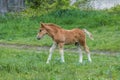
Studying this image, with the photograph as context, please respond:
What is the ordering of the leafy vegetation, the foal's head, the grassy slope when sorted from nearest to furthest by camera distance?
the leafy vegetation < the foal's head < the grassy slope

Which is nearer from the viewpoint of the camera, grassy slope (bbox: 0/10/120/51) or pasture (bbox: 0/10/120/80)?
pasture (bbox: 0/10/120/80)

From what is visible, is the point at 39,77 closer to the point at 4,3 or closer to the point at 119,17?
the point at 119,17

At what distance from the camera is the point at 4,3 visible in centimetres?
2841

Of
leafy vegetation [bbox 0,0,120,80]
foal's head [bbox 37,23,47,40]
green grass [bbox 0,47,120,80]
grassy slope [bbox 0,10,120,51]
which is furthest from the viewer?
grassy slope [bbox 0,10,120,51]

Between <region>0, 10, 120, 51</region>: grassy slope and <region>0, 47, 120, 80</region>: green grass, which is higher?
<region>0, 47, 120, 80</region>: green grass

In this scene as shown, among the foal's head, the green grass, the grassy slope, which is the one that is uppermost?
the foal's head

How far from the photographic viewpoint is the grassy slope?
19.5m

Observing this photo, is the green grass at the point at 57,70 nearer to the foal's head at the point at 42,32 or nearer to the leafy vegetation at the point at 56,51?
the leafy vegetation at the point at 56,51

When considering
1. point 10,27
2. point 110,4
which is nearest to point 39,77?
point 10,27

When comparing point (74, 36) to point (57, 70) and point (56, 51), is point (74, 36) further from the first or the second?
point (56, 51)

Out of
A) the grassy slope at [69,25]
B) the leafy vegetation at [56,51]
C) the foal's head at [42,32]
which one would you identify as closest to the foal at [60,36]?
the foal's head at [42,32]

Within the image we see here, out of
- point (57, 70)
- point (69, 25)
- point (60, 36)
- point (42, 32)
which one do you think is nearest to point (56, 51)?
point (60, 36)

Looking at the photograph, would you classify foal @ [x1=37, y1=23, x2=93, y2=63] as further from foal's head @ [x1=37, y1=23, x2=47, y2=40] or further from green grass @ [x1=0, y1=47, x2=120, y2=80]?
green grass @ [x1=0, y1=47, x2=120, y2=80]

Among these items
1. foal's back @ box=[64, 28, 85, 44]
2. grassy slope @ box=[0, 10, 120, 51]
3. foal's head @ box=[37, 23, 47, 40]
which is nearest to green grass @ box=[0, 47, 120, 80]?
foal's back @ box=[64, 28, 85, 44]
